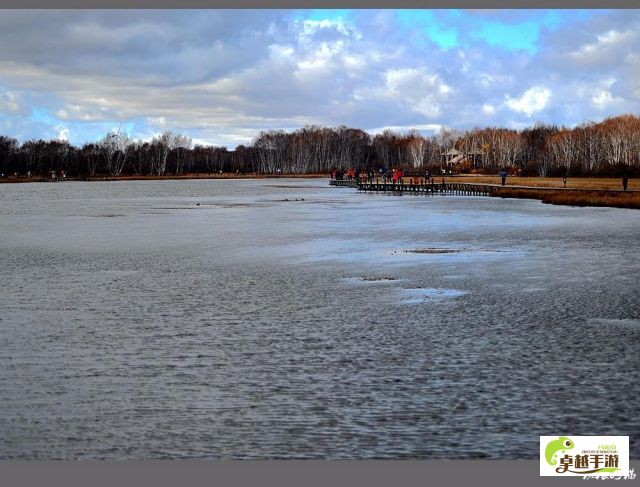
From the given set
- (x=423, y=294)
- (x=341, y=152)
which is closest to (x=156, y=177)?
(x=341, y=152)

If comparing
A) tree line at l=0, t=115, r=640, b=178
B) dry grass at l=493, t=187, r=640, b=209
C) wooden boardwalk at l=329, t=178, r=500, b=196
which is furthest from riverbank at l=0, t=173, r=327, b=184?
dry grass at l=493, t=187, r=640, b=209

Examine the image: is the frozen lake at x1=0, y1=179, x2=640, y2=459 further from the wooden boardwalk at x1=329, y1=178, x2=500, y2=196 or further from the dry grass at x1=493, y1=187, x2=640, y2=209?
the wooden boardwalk at x1=329, y1=178, x2=500, y2=196

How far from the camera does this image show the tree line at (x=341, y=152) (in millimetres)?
101938

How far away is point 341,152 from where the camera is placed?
16225 cm

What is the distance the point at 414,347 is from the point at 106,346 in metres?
3.90

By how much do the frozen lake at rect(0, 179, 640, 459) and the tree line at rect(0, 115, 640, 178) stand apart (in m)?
78.4

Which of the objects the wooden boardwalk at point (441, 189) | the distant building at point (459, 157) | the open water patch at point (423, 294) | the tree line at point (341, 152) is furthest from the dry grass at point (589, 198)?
the distant building at point (459, 157)

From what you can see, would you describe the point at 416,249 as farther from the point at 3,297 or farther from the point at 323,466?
the point at 323,466

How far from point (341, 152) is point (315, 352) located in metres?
154

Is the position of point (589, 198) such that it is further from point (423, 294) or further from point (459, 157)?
point (459, 157)

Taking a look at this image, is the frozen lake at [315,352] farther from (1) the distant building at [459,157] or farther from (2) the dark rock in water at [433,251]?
(1) the distant building at [459,157]

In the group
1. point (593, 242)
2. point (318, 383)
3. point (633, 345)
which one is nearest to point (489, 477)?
point (318, 383)

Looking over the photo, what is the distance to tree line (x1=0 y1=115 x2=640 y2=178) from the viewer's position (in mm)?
101938

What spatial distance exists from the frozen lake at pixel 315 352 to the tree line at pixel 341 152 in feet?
257
